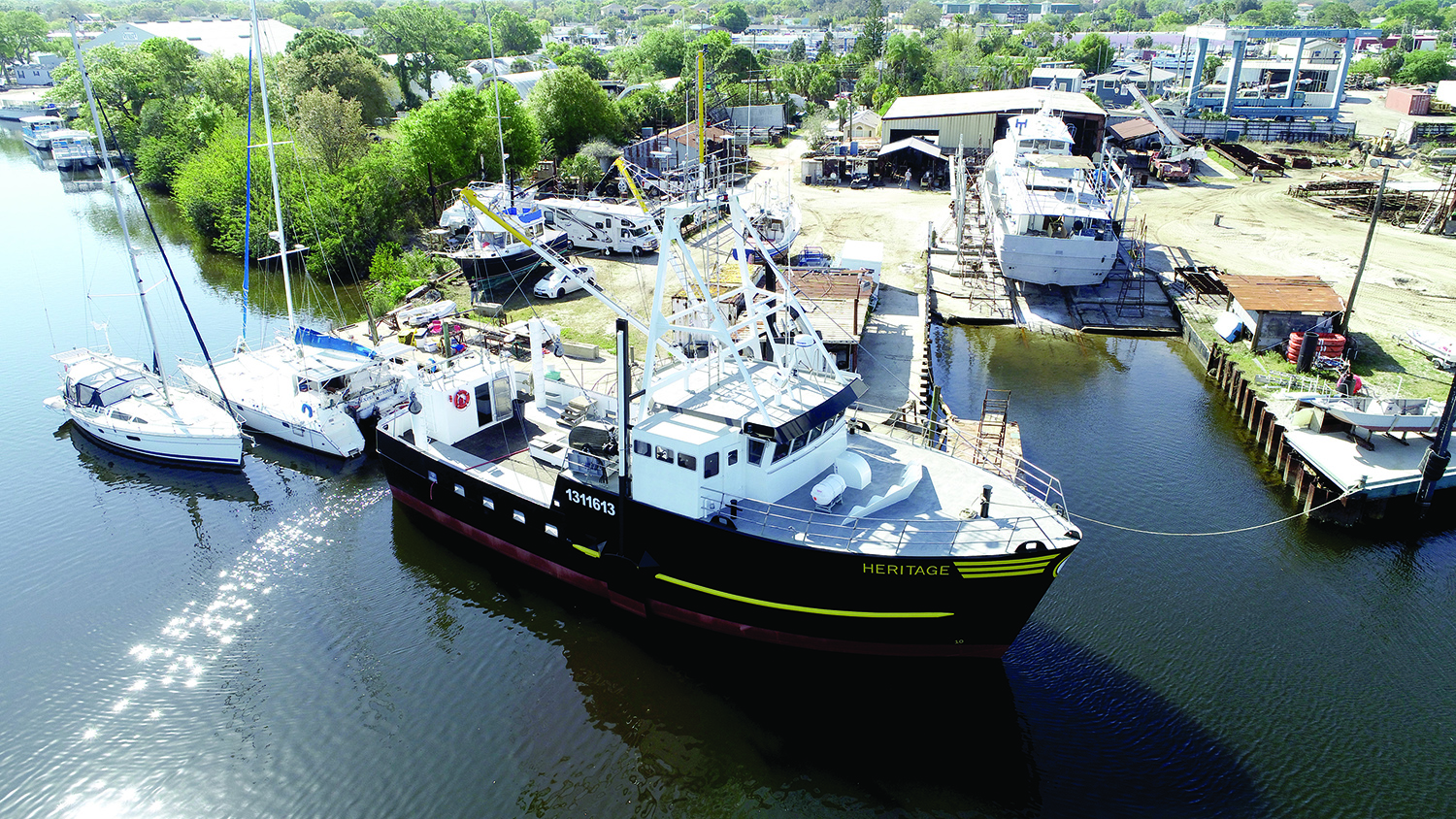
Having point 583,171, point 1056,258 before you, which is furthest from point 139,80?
point 1056,258

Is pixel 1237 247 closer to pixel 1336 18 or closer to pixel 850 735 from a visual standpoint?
pixel 850 735

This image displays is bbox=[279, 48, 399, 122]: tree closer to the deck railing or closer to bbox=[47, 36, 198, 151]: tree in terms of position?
bbox=[47, 36, 198, 151]: tree

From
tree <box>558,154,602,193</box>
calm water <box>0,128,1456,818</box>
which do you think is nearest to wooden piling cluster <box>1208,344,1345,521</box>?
calm water <box>0,128,1456,818</box>

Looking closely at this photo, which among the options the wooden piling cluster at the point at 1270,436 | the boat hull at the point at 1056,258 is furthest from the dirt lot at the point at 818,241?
the wooden piling cluster at the point at 1270,436

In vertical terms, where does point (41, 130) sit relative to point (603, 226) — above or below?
above

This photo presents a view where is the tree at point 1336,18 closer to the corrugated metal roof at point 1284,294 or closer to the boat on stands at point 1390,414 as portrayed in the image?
the corrugated metal roof at point 1284,294

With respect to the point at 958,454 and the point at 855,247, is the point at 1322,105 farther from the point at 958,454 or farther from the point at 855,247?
the point at 958,454
